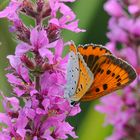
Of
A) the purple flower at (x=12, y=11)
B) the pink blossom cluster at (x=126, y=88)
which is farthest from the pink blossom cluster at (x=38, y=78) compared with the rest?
the pink blossom cluster at (x=126, y=88)

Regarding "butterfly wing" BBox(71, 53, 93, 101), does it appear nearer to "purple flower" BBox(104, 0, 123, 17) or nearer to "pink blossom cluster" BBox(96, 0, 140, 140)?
"pink blossom cluster" BBox(96, 0, 140, 140)

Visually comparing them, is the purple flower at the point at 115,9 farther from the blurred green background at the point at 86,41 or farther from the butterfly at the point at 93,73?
the butterfly at the point at 93,73

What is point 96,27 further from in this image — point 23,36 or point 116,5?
point 23,36

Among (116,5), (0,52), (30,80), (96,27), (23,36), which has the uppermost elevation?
(23,36)

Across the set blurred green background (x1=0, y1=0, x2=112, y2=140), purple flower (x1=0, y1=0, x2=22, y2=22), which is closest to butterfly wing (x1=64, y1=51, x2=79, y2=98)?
purple flower (x1=0, y1=0, x2=22, y2=22)

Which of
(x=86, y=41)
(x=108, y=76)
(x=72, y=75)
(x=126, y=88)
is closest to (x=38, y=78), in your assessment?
(x=72, y=75)

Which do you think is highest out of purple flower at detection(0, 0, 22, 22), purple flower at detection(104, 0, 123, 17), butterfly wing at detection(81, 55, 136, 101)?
purple flower at detection(0, 0, 22, 22)

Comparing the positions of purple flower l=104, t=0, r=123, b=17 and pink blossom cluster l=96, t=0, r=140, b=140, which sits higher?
purple flower l=104, t=0, r=123, b=17

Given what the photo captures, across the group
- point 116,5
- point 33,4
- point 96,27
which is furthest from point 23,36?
point 96,27
